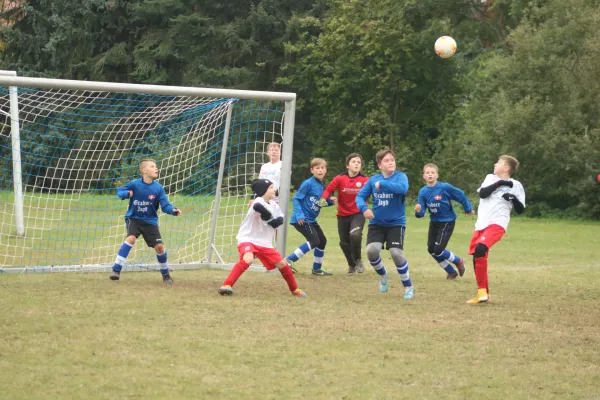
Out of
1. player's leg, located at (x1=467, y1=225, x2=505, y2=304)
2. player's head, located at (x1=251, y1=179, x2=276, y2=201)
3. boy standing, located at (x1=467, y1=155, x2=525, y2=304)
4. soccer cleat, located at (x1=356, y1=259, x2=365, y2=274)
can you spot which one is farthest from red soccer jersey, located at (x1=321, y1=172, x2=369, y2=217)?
player's leg, located at (x1=467, y1=225, x2=505, y2=304)

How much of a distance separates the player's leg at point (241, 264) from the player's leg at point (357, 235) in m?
2.59

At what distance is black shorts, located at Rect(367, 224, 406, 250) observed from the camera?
10.0 meters

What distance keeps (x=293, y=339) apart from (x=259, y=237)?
2.66 meters

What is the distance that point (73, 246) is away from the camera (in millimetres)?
15273

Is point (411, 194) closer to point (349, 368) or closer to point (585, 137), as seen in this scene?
point (585, 137)

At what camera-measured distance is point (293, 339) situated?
24.4 ft

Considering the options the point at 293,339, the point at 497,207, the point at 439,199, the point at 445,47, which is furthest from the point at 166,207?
the point at 445,47

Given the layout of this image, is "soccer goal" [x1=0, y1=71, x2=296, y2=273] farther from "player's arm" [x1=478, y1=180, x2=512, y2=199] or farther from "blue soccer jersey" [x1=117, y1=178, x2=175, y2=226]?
"player's arm" [x1=478, y1=180, x2=512, y2=199]

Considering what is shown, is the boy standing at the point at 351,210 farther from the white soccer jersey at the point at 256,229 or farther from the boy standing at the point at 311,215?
the white soccer jersey at the point at 256,229

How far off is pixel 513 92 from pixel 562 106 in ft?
6.61

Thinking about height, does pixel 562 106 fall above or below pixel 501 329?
above

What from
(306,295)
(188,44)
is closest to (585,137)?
(306,295)

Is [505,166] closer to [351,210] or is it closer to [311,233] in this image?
[351,210]

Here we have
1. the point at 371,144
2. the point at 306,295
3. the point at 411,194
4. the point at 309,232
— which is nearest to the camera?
the point at 306,295
